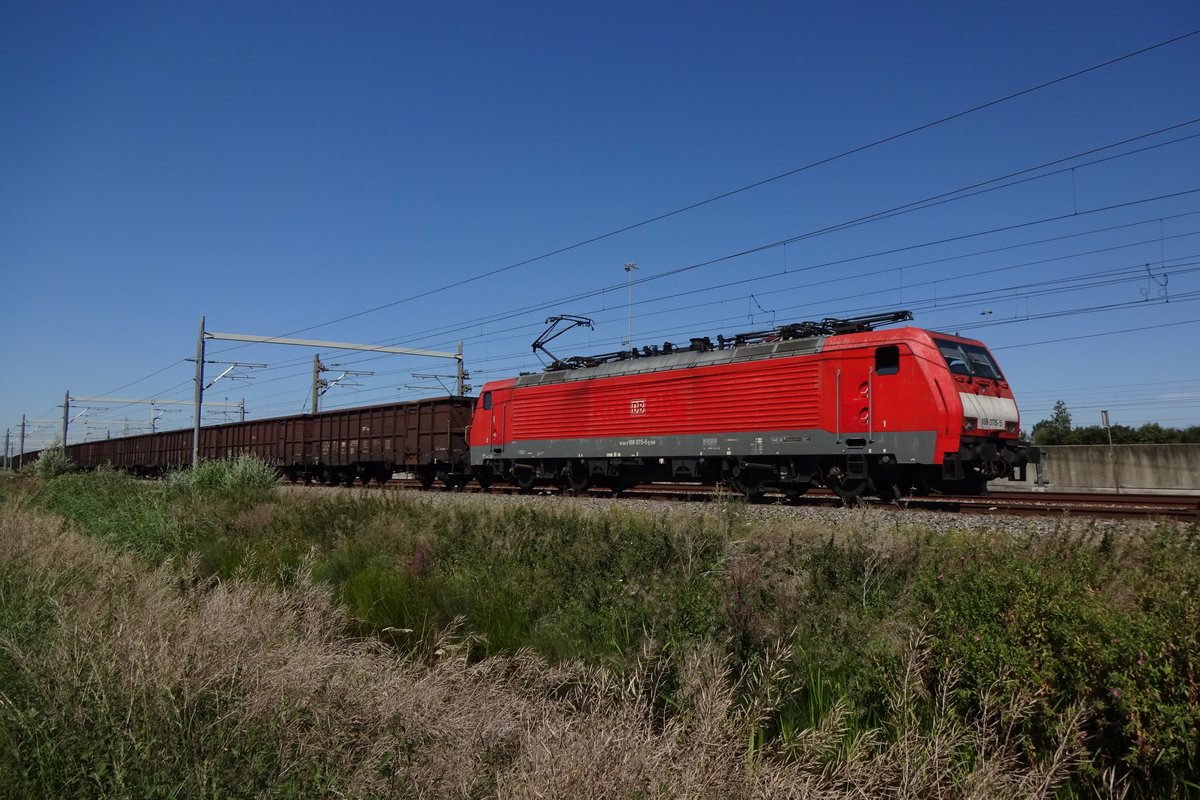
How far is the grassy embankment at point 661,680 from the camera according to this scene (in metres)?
3.44

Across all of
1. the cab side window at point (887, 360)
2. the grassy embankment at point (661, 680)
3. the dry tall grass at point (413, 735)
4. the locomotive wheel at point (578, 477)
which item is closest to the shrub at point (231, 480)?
the locomotive wheel at point (578, 477)

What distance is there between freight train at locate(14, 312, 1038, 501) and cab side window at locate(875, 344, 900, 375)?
0.02 meters

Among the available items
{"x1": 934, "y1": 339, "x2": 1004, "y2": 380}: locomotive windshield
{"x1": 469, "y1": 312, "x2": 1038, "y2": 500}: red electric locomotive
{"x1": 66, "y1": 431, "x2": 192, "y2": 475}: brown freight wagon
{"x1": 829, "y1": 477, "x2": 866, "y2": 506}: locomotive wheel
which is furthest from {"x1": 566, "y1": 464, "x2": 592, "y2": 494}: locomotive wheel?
{"x1": 66, "y1": 431, "x2": 192, "y2": 475}: brown freight wagon

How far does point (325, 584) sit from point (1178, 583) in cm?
732

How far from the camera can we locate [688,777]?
3148 mm

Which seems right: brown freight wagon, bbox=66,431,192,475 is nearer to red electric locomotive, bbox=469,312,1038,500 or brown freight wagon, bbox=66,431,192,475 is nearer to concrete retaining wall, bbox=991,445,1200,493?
red electric locomotive, bbox=469,312,1038,500

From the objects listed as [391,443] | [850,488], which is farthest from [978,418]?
[391,443]

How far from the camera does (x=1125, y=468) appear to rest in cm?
2644

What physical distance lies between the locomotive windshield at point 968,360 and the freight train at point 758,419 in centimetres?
4

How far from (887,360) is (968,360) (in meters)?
1.72

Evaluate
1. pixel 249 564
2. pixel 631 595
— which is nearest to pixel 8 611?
pixel 249 564

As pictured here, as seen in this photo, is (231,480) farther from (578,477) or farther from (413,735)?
(413,735)

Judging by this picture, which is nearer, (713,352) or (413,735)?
(413,735)

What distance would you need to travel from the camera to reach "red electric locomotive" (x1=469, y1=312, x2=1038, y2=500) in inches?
573
